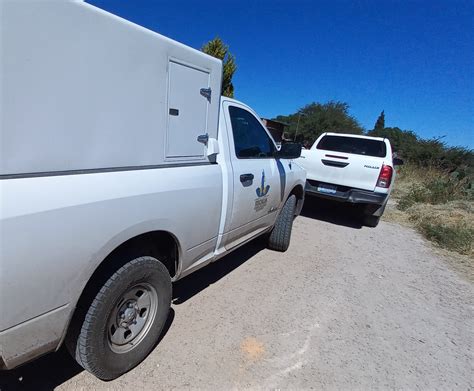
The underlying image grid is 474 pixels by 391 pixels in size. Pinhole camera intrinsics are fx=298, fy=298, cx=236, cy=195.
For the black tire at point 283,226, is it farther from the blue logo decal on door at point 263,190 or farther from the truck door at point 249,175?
the blue logo decal on door at point 263,190

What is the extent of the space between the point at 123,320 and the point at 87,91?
143 cm

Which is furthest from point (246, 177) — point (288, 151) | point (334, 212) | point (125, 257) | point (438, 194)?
point (438, 194)

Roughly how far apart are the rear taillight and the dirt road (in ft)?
5.96

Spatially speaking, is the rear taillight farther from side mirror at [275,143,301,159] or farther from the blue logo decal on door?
the blue logo decal on door

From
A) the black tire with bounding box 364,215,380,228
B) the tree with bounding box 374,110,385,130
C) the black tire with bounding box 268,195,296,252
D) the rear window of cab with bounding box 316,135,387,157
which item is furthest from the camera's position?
the tree with bounding box 374,110,385,130

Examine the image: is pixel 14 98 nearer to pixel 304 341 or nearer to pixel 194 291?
pixel 194 291

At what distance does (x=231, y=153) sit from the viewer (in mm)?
2752

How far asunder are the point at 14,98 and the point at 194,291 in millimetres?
2490

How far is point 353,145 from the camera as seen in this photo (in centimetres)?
700

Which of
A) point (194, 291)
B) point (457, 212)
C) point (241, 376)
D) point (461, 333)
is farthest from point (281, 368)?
point (457, 212)

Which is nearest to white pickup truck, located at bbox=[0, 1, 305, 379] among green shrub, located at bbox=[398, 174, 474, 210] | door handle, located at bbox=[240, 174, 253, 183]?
door handle, located at bbox=[240, 174, 253, 183]

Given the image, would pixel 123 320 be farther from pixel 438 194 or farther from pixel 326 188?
pixel 438 194

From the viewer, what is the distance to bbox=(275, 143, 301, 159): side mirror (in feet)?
12.0

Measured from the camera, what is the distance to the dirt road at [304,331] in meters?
2.16
